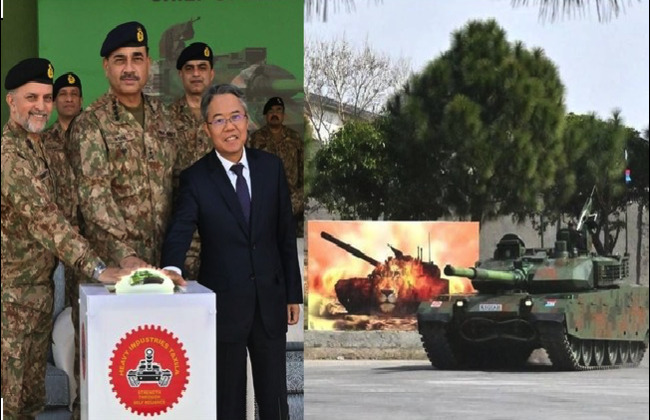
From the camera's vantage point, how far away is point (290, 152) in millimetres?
7871

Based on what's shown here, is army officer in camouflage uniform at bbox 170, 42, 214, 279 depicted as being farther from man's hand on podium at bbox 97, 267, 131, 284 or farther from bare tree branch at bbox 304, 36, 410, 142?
man's hand on podium at bbox 97, 267, 131, 284

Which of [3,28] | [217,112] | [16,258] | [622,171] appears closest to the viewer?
[217,112]

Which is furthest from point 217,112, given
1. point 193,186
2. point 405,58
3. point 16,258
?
point 405,58

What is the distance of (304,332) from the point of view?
25.2ft

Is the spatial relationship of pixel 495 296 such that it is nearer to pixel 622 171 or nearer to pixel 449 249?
pixel 449 249

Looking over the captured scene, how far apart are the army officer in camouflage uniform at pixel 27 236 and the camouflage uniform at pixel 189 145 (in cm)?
57

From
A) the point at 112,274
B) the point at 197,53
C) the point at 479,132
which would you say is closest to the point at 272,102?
the point at 197,53

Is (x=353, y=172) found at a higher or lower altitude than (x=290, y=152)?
lower

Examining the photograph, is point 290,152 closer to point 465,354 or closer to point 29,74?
point 465,354

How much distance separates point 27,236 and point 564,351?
294 centimetres

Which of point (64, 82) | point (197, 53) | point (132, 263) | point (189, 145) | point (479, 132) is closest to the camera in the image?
point (132, 263)

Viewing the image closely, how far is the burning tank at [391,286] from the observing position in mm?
7570

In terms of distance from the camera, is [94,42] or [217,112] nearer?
[217,112]

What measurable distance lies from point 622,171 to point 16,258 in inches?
125
